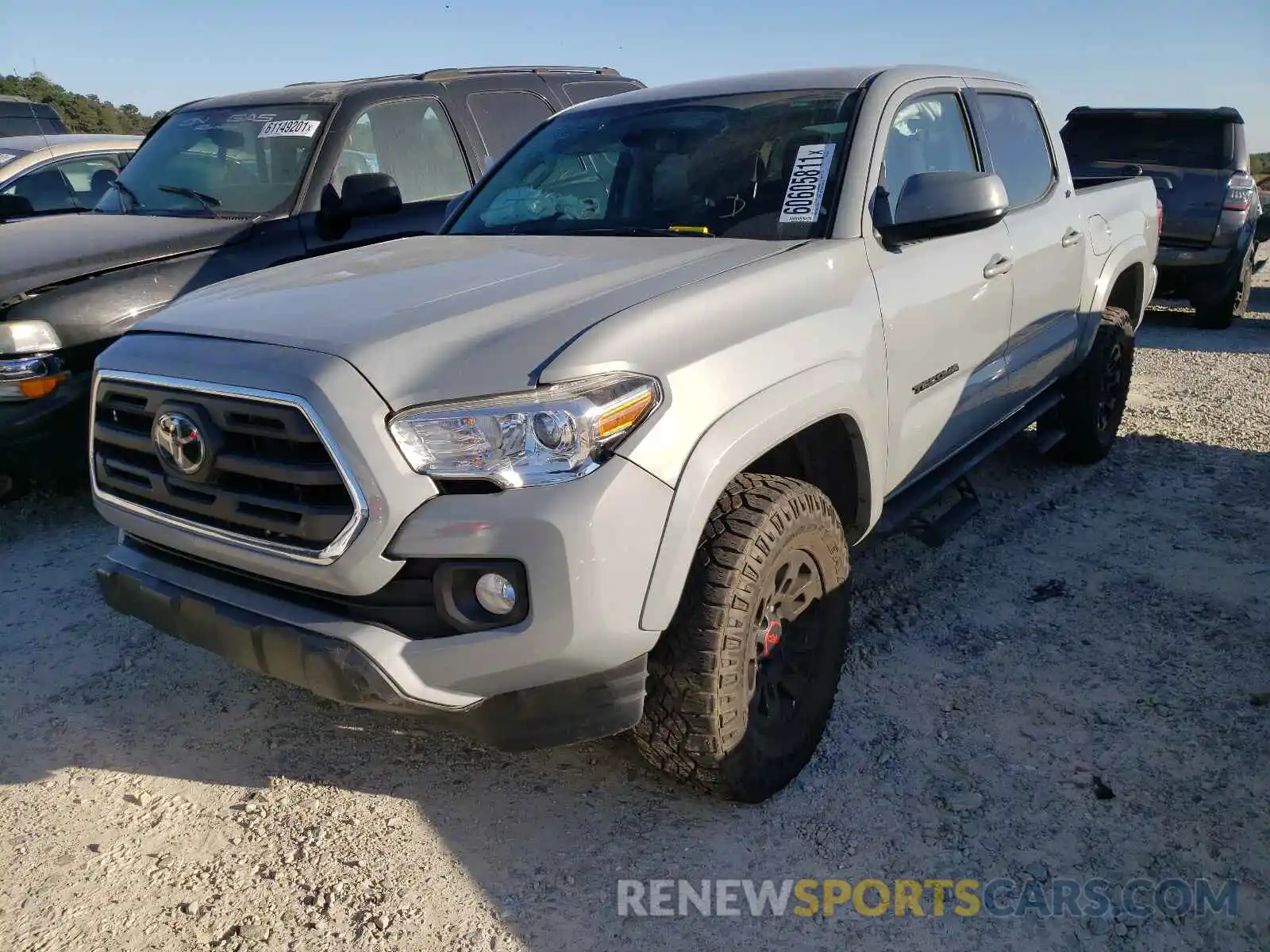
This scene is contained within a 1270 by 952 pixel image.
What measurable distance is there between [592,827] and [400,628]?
2.80ft

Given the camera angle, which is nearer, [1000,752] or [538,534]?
[538,534]

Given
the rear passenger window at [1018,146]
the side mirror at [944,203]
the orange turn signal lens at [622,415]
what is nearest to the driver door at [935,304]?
the side mirror at [944,203]

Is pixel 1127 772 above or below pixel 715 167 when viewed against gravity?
below

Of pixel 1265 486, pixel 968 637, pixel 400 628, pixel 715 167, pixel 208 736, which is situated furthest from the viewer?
pixel 1265 486

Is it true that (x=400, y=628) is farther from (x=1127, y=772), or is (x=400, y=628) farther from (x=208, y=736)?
(x=1127, y=772)

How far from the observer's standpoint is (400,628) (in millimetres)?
2211

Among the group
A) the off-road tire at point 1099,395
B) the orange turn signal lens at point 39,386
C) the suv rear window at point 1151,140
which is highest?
the orange turn signal lens at point 39,386

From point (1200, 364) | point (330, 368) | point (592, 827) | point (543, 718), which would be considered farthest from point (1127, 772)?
point (1200, 364)

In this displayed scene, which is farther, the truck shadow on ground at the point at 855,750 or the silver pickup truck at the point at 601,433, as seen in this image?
the truck shadow on ground at the point at 855,750

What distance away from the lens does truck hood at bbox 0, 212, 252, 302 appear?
14.2 ft

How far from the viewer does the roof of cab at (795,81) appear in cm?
340

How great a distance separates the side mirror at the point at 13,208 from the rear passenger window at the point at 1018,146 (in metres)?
5.60

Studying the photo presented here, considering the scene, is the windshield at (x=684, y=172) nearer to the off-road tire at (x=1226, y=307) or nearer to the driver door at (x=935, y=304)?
the driver door at (x=935, y=304)

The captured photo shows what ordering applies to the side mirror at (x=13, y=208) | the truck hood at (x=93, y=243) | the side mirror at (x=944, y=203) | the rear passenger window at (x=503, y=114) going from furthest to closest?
the side mirror at (x=13, y=208), the rear passenger window at (x=503, y=114), the truck hood at (x=93, y=243), the side mirror at (x=944, y=203)
